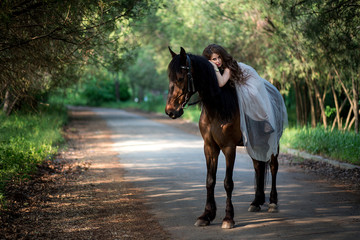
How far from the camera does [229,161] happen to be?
5.70 metres

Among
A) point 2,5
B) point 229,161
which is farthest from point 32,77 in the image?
point 229,161

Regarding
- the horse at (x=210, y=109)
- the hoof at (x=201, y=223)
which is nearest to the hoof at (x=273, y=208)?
the horse at (x=210, y=109)

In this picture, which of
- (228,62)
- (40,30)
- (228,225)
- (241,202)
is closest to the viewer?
(228,225)

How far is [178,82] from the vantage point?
5.24 metres

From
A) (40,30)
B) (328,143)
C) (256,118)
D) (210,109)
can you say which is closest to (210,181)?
(210,109)

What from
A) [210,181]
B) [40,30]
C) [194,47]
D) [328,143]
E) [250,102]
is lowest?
[210,181]

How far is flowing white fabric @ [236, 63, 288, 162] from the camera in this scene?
599 centimetres

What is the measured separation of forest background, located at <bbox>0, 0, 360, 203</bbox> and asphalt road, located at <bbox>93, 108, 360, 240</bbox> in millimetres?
2485

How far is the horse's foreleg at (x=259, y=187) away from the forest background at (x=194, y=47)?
3.67 metres

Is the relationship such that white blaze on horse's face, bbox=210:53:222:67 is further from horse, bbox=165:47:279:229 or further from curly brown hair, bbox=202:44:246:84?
horse, bbox=165:47:279:229

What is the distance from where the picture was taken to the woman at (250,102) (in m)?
5.92

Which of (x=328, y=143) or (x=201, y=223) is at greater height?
(x=328, y=143)

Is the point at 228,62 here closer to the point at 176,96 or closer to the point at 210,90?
the point at 210,90

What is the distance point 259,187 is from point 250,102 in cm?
148
